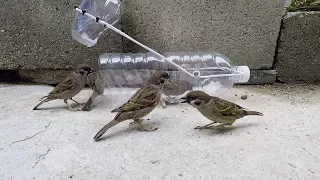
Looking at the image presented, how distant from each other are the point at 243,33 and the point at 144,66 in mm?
1068

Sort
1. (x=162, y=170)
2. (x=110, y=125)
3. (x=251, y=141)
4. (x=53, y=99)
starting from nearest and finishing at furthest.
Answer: (x=162, y=170) < (x=251, y=141) < (x=110, y=125) < (x=53, y=99)

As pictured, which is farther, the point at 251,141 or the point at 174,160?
the point at 251,141

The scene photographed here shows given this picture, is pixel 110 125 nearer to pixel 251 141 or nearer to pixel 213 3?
pixel 251 141

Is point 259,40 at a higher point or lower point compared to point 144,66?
higher

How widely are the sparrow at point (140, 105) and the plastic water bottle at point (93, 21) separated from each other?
990 mm

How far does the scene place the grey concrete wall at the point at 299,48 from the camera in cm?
338

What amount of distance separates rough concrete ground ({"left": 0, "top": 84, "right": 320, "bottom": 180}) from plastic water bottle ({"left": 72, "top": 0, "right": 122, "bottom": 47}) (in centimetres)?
69

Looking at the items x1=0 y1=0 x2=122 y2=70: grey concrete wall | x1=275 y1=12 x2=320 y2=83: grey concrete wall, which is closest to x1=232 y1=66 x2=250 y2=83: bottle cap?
x1=275 y1=12 x2=320 y2=83: grey concrete wall

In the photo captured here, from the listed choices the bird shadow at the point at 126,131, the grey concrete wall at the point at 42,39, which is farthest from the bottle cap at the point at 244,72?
the grey concrete wall at the point at 42,39

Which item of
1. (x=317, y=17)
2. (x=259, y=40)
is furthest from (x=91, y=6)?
(x=317, y=17)

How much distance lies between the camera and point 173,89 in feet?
10.2

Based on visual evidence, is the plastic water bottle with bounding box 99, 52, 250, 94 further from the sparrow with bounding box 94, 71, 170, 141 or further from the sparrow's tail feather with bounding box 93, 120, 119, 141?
the sparrow's tail feather with bounding box 93, 120, 119, 141

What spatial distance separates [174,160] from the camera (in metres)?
2.05

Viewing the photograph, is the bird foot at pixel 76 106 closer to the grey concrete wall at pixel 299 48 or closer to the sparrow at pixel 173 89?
the sparrow at pixel 173 89
